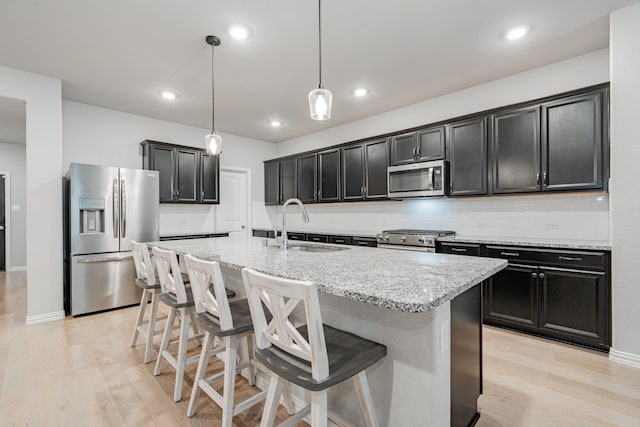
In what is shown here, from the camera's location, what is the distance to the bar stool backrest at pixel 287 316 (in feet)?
3.48

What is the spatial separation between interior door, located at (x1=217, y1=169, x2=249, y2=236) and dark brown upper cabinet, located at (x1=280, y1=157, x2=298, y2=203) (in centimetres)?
78

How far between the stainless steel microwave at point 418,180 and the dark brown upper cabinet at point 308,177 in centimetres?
153

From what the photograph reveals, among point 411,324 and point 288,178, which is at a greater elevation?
point 288,178

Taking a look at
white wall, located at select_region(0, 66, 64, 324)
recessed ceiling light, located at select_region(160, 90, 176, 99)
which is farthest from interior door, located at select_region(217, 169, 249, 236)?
white wall, located at select_region(0, 66, 64, 324)

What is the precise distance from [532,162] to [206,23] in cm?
327

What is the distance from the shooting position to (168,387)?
7.04 ft

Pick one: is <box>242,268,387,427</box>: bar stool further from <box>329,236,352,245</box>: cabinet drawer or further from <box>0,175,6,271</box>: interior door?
<box>0,175,6,271</box>: interior door

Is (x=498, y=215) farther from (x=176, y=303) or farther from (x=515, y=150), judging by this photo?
→ (x=176, y=303)

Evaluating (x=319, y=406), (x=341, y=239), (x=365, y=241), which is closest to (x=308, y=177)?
(x=341, y=239)

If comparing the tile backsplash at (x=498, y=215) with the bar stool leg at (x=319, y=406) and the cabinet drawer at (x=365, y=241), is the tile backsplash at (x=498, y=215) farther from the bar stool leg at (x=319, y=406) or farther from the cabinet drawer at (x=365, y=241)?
the bar stool leg at (x=319, y=406)

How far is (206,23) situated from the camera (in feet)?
8.29

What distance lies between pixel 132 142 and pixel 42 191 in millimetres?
1523

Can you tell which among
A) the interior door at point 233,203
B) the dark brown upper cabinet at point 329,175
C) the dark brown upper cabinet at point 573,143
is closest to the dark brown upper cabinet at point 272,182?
the interior door at point 233,203

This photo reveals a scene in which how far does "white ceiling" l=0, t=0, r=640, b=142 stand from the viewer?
2361 mm
